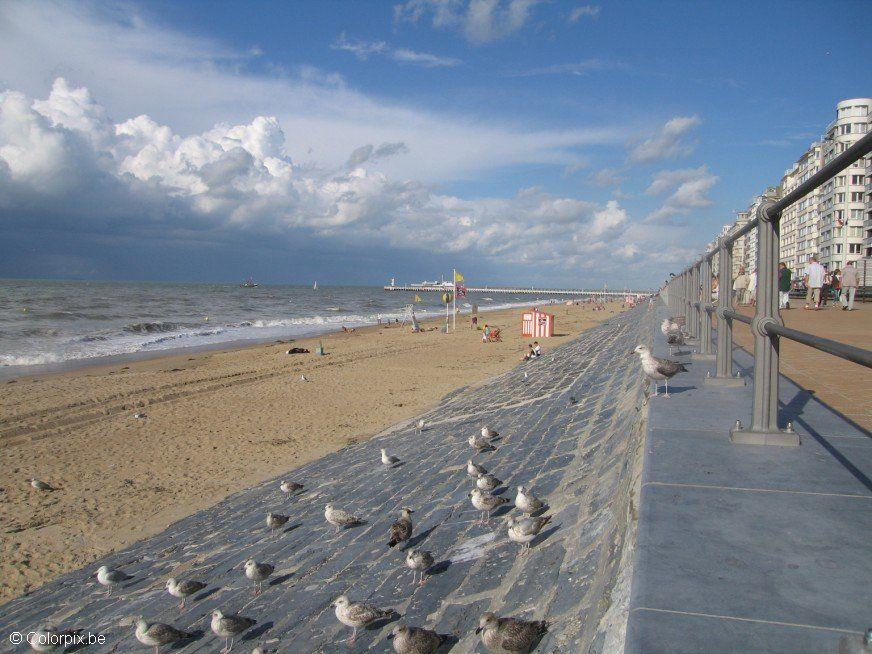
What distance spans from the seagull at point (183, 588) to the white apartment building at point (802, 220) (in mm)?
79394

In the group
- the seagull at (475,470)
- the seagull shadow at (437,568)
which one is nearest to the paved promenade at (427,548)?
the seagull shadow at (437,568)

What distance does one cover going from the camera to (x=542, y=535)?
393 cm

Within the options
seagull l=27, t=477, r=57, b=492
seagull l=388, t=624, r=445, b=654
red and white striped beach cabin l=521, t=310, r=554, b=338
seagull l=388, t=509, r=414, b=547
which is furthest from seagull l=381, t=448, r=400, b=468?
red and white striped beach cabin l=521, t=310, r=554, b=338

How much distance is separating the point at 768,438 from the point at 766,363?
1.46 ft

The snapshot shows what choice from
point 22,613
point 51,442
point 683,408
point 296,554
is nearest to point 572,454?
point 683,408

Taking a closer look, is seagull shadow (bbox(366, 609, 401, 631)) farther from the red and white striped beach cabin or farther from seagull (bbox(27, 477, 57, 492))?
the red and white striped beach cabin

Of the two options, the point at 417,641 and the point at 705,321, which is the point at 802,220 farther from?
the point at 417,641

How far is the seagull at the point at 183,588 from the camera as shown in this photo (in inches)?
200

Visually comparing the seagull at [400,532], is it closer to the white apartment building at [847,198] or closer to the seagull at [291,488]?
the seagull at [291,488]

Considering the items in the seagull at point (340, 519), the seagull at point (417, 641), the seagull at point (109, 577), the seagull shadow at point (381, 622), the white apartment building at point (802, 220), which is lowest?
the seagull at point (109, 577)

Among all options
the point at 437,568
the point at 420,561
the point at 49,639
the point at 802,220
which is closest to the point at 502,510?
the point at 437,568

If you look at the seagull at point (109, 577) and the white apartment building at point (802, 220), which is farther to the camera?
the white apartment building at point (802, 220)

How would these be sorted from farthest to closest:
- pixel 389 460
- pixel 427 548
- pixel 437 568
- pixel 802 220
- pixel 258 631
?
pixel 802 220, pixel 389 460, pixel 427 548, pixel 258 631, pixel 437 568

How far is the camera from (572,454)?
5430 millimetres
